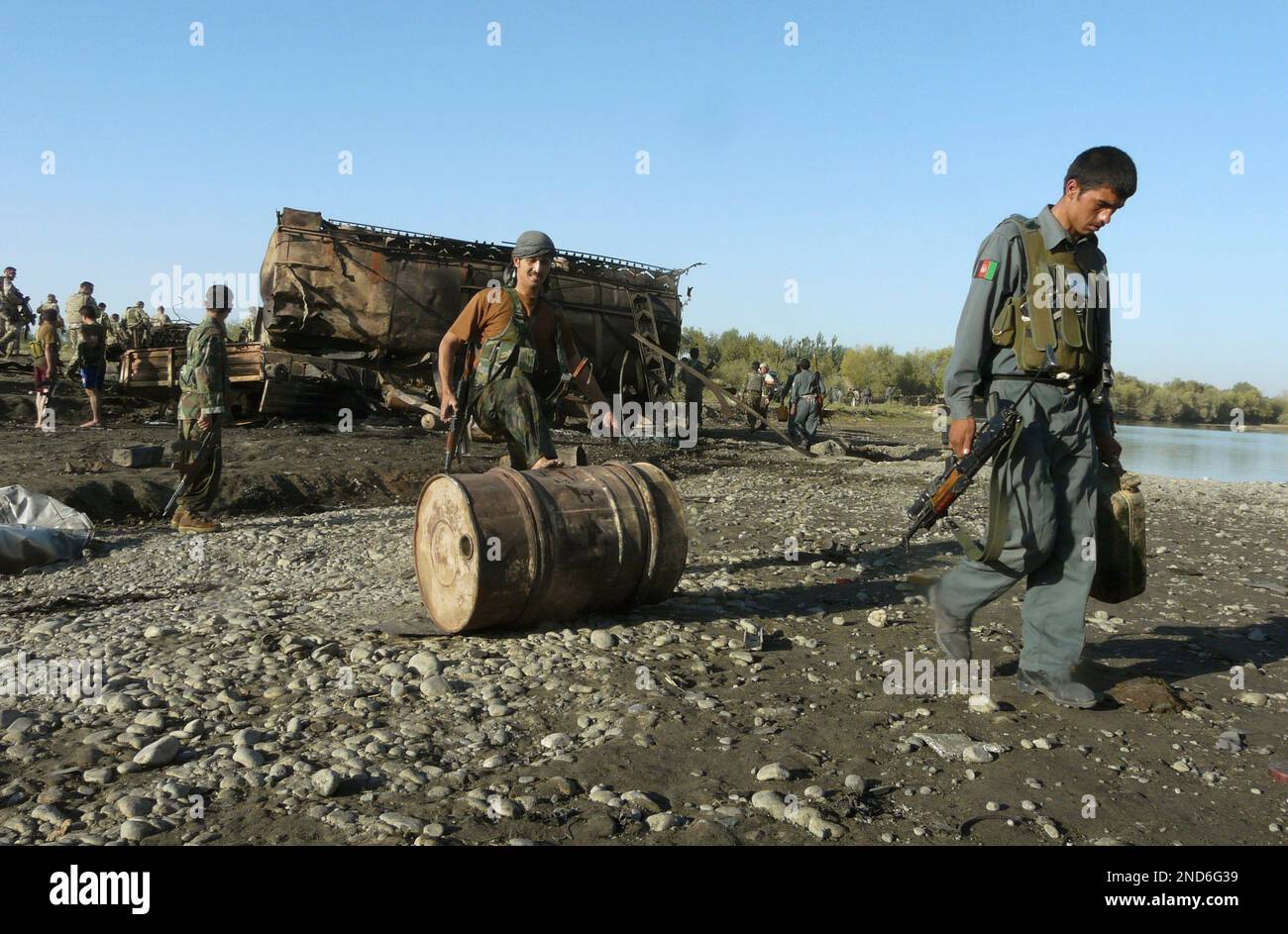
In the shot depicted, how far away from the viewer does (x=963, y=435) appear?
12.6ft

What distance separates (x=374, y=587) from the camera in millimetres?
5906

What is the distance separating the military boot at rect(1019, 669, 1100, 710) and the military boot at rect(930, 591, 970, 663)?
274 mm

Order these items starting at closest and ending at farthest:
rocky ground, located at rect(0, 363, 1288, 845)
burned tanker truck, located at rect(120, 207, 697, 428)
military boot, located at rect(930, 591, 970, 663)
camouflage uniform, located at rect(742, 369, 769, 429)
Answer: rocky ground, located at rect(0, 363, 1288, 845) < military boot, located at rect(930, 591, 970, 663) < burned tanker truck, located at rect(120, 207, 697, 428) < camouflage uniform, located at rect(742, 369, 769, 429)

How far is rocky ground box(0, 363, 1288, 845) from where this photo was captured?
2.80 meters

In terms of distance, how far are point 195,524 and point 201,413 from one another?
932 millimetres

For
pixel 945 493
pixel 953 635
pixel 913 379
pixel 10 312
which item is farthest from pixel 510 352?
pixel 913 379

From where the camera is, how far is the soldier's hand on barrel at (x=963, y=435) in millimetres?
3850

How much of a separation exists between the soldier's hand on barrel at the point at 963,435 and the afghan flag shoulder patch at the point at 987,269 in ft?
1.91

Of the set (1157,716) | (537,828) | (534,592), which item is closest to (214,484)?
(534,592)

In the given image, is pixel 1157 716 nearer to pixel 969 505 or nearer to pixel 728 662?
pixel 728 662

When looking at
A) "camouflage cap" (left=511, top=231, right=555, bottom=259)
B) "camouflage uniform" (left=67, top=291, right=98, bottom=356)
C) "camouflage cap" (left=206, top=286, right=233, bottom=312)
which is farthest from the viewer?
"camouflage uniform" (left=67, top=291, right=98, bottom=356)

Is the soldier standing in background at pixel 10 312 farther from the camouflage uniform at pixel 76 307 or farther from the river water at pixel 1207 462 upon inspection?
the river water at pixel 1207 462

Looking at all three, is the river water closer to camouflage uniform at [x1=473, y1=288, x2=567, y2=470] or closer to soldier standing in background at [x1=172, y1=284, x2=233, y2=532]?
camouflage uniform at [x1=473, y1=288, x2=567, y2=470]

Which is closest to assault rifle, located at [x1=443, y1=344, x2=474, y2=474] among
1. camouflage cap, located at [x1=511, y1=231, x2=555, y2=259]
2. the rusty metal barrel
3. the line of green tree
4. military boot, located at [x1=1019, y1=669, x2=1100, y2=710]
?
camouflage cap, located at [x1=511, y1=231, x2=555, y2=259]
